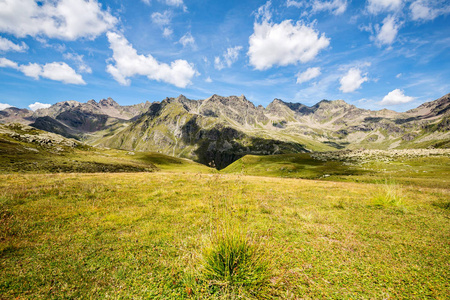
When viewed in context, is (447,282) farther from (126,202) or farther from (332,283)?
(126,202)

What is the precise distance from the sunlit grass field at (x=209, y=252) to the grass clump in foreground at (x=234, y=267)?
0.04 meters

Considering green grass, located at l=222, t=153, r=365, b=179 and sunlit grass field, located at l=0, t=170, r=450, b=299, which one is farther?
green grass, located at l=222, t=153, r=365, b=179

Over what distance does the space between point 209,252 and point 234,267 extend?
823 millimetres

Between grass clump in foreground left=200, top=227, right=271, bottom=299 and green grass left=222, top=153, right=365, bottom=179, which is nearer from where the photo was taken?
grass clump in foreground left=200, top=227, right=271, bottom=299

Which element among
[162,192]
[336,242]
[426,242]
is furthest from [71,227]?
[426,242]

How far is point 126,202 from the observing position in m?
11.3

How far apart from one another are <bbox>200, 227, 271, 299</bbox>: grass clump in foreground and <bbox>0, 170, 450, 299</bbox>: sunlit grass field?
4 centimetres

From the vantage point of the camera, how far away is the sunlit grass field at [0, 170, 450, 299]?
14.8 feet

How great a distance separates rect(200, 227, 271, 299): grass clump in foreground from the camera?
4426mm

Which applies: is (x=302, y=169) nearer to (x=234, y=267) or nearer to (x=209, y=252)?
(x=234, y=267)

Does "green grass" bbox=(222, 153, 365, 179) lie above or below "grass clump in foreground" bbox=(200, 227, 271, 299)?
below

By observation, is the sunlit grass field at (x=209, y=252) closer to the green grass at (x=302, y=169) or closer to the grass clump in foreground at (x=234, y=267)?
the grass clump in foreground at (x=234, y=267)

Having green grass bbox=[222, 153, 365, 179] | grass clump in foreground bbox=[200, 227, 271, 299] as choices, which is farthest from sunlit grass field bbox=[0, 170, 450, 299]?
green grass bbox=[222, 153, 365, 179]

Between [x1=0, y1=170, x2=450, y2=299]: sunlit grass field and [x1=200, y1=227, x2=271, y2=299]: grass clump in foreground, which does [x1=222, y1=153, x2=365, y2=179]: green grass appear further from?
[x1=200, y1=227, x2=271, y2=299]: grass clump in foreground
